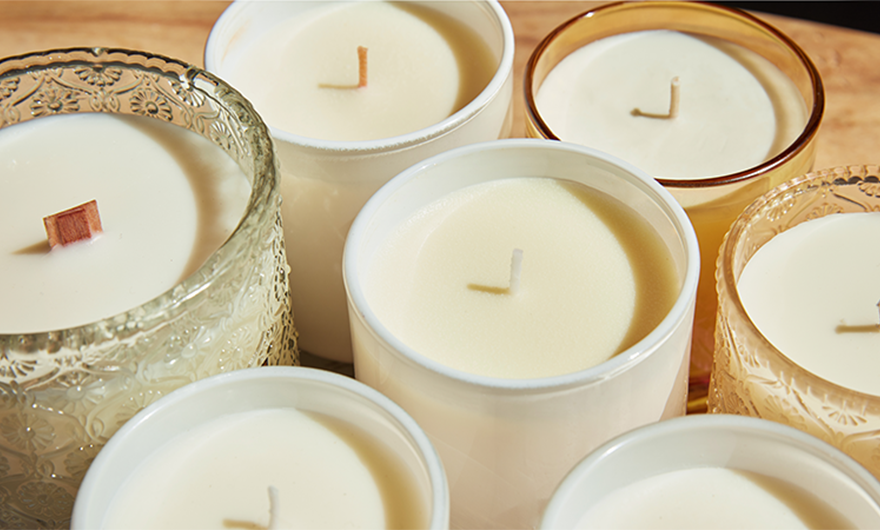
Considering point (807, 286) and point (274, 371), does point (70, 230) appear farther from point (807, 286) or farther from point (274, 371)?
point (807, 286)

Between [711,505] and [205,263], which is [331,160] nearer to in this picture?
[205,263]

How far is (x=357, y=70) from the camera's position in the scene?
2.16 feet

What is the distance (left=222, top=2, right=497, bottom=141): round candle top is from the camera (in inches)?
24.1

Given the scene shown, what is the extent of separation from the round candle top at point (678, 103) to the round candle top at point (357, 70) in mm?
75

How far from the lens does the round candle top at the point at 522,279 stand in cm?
46

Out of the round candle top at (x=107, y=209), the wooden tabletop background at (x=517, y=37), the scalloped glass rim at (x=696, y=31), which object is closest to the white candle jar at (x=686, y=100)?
the scalloped glass rim at (x=696, y=31)

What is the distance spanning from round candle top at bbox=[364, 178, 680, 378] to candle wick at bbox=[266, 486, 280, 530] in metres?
0.11

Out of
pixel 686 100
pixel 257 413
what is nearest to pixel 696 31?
pixel 686 100

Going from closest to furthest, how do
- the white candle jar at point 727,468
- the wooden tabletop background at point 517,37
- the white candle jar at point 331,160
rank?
the white candle jar at point 727,468 → the white candle jar at point 331,160 → the wooden tabletop background at point 517,37

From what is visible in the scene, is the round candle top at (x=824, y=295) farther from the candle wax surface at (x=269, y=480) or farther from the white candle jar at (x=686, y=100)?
the candle wax surface at (x=269, y=480)

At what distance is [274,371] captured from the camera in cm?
44

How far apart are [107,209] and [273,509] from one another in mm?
222

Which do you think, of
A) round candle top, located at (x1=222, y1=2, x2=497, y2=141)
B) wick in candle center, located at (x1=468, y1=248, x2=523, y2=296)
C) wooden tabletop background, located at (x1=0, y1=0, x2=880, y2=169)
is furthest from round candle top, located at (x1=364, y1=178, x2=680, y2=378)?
wooden tabletop background, located at (x1=0, y1=0, x2=880, y2=169)

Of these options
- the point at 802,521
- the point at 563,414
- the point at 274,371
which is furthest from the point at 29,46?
the point at 802,521
